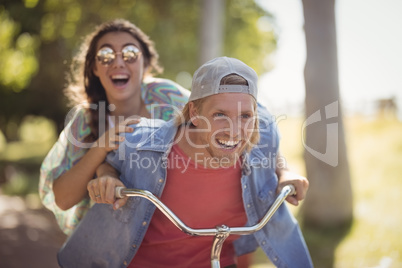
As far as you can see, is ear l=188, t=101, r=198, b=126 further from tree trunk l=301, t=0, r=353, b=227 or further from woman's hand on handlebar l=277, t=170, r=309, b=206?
tree trunk l=301, t=0, r=353, b=227

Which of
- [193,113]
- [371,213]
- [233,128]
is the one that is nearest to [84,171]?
[193,113]

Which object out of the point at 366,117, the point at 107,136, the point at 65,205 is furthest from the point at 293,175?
the point at 366,117

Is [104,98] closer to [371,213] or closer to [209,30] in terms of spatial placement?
[209,30]

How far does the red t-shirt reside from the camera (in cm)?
259

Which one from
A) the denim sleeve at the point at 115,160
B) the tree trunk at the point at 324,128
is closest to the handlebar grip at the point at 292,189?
the denim sleeve at the point at 115,160

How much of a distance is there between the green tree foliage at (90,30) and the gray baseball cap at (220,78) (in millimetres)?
6766

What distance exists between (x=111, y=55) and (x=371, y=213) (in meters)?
4.78

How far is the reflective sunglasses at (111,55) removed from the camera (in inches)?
131

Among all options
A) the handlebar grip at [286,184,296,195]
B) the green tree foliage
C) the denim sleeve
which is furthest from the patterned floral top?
the green tree foliage

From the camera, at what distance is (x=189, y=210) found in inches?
102

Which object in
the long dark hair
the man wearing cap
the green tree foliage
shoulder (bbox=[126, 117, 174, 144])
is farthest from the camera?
the green tree foliage

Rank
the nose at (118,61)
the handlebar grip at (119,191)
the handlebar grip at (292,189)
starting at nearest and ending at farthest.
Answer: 1. the handlebar grip at (119,191)
2. the handlebar grip at (292,189)
3. the nose at (118,61)

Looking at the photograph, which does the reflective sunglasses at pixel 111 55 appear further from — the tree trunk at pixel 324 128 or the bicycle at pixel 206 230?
the tree trunk at pixel 324 128

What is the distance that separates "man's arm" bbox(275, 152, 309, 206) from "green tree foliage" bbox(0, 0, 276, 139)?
6.69m
